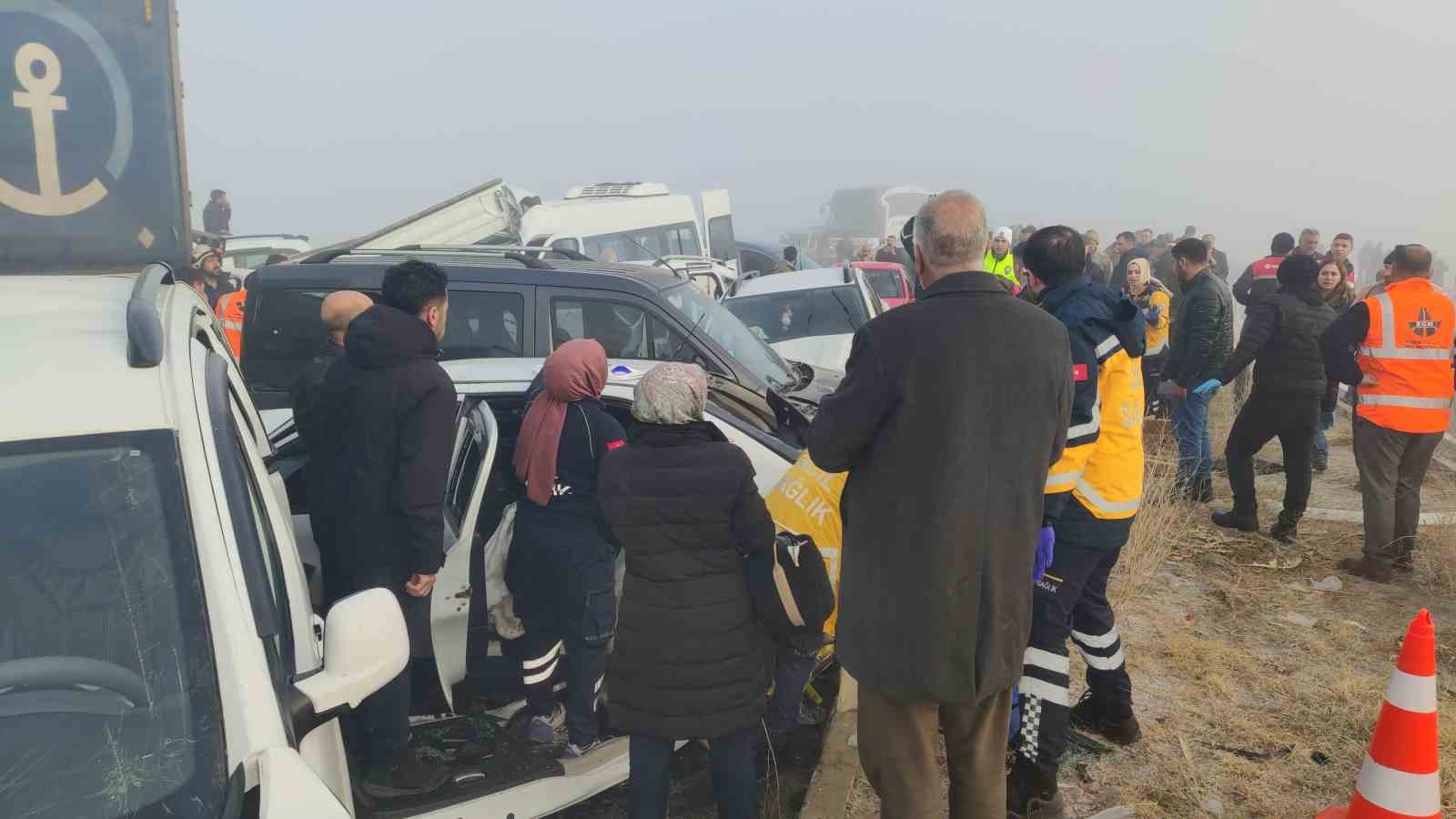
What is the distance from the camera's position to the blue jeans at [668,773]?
9.00ft

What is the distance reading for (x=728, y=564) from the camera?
265 centimetres

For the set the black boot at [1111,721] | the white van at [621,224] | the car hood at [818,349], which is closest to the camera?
the black boot at [1111,721]

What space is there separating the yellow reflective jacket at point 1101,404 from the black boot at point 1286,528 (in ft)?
10.6

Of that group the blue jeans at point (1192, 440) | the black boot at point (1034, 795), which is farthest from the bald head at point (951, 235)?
the blue jeans at point (1192, 440)

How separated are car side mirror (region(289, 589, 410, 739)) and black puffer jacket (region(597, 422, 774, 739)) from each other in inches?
34.6

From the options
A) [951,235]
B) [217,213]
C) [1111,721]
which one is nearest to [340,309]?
[951,235]

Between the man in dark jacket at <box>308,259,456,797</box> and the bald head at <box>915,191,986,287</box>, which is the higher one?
the bald head at <box>915,191,986,287</box>

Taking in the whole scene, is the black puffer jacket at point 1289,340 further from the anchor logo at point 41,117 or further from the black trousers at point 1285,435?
the anchor logo at point 41,117

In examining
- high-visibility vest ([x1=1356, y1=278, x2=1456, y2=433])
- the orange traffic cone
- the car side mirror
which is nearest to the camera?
the car side mirror

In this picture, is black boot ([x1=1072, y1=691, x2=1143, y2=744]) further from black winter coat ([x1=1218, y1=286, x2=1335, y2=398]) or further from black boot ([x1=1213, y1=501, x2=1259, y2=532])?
black winter coat ([x1=1218, y1=286, x2=1335, y2=398])

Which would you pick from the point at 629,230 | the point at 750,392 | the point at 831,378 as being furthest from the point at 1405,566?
the point at 629,230

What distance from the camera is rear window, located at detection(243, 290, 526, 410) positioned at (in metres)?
5.48

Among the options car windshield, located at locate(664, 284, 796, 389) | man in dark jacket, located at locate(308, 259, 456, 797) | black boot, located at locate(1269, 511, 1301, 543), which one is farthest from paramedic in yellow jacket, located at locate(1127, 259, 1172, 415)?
man in dark jacket, located at locate(308, 259, 456, 797)

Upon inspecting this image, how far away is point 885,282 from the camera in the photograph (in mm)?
12883
